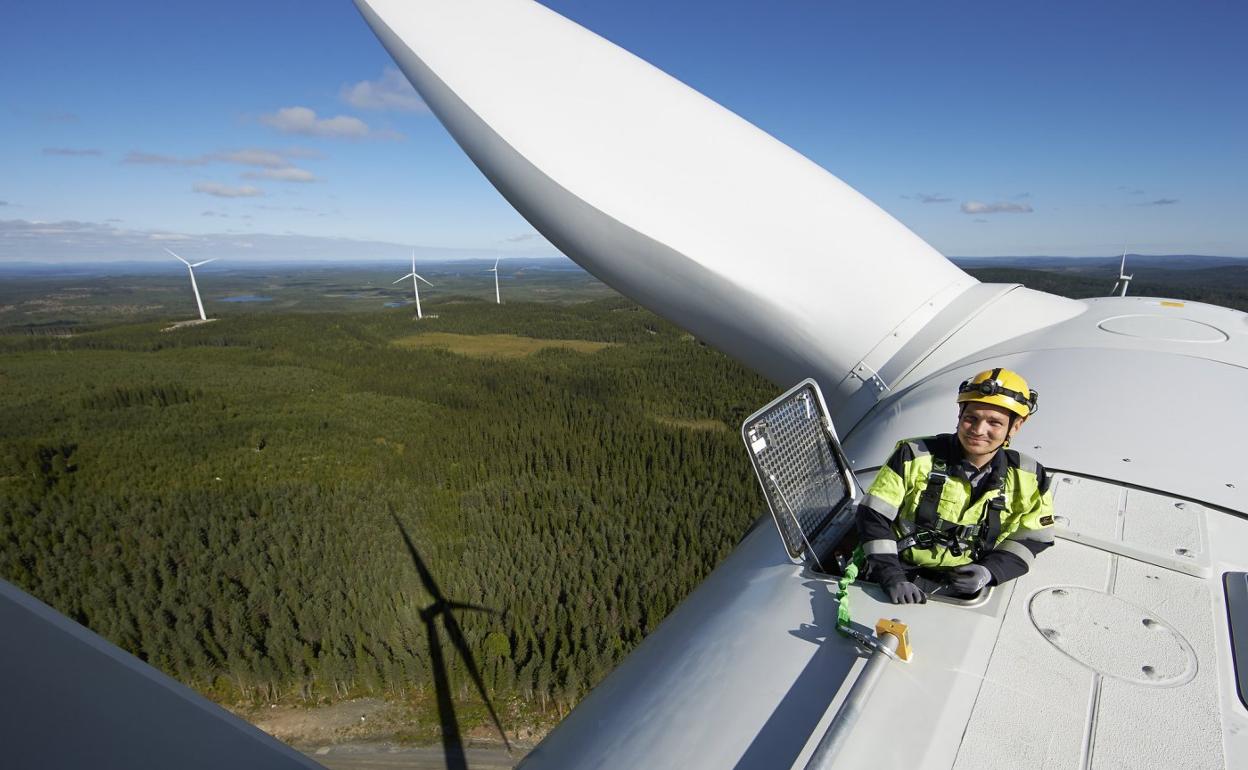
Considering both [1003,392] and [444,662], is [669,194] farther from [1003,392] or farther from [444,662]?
[444,662]

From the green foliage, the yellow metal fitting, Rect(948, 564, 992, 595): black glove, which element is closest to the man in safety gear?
Rect(948, 564, 992, 595): black glove

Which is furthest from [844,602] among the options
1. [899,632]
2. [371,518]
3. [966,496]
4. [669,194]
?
[371,518]

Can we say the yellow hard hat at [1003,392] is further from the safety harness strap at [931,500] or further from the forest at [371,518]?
the forest at [371,518]

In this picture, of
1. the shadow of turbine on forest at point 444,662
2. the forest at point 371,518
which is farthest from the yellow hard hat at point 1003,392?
the forest at point 371,518

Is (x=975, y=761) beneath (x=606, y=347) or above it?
above

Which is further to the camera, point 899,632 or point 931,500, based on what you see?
point 931,500

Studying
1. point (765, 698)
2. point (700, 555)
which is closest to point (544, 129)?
point (765, 698)

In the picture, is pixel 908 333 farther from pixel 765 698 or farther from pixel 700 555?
pixel 700 555
